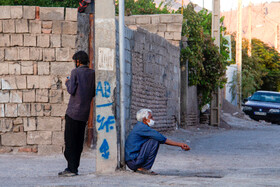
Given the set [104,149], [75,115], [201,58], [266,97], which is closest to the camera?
[75,115]

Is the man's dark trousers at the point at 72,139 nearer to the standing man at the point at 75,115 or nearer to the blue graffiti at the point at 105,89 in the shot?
the standing man at the point at 75,115

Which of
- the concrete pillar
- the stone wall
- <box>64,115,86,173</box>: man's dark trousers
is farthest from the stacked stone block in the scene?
<box>64,115,86,173</box>: man's dark trousers

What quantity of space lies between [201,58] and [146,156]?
11.5 metres

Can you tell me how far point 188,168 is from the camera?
26.9 ft

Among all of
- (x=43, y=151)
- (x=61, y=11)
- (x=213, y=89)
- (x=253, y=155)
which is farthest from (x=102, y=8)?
(x=213, y=89)

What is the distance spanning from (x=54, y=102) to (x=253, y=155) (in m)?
3.87

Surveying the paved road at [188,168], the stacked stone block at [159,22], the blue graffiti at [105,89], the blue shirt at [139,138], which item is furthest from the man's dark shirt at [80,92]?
the stacked stone block at [159,22]

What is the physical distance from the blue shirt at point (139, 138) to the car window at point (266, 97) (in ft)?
57.3

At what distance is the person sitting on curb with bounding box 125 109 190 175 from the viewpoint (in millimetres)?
6594

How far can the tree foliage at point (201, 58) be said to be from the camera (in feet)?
56.4

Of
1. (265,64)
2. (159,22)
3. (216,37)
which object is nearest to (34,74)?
(159,22)

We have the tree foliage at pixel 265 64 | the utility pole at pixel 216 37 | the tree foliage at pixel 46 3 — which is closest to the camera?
the tree foliage at pixel 46 3

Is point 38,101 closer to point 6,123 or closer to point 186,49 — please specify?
point 6,123

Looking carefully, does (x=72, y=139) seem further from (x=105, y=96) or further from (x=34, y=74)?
(x=34, y=74)
